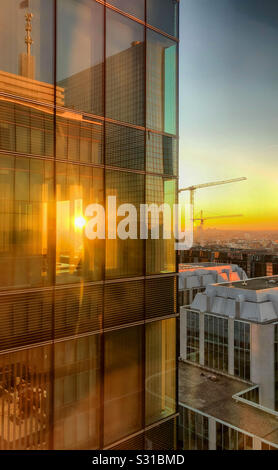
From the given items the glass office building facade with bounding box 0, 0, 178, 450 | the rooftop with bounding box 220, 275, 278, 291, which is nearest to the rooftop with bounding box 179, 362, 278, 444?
the rooftop with bounding box 220, 275, 278, 291

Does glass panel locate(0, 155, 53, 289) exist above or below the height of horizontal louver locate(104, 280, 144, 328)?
above

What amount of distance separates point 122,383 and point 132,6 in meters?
9.14

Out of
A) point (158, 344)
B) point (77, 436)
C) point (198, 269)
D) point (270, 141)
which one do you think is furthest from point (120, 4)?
point (198, 269)

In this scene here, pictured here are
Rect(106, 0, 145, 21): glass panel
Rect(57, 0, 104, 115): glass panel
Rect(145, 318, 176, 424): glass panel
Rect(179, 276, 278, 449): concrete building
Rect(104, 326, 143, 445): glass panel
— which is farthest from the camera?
Rect(179, 276, 278, 449): concrete building

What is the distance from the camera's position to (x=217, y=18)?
44.1ft

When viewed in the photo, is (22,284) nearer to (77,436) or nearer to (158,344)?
(77,436)

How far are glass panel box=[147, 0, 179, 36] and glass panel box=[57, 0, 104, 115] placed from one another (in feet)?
5.28

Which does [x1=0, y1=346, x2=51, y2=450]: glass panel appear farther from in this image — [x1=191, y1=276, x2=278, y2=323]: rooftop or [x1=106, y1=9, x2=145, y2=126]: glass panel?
[x1=191, y1=276, x2=278, y2=323]: rooftop

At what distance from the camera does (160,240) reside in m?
8.91

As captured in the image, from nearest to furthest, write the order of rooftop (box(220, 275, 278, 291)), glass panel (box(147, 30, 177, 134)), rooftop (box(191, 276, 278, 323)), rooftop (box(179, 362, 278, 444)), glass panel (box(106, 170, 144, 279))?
glass panel (box(106, 170, 144, 279))
glass panel (box(147, 30, 177, 134))
rooftop (box(179, 362, 278, 444))
rooftop (box(191, 276, 278, 323))
rooftop (box(220, 275, 278, 291))

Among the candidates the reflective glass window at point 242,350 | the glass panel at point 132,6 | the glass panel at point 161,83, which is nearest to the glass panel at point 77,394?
the glass panel at point 161,83

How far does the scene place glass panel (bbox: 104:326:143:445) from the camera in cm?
777

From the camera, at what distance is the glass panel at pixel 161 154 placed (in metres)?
8.71

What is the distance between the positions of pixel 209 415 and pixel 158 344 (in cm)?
1966
